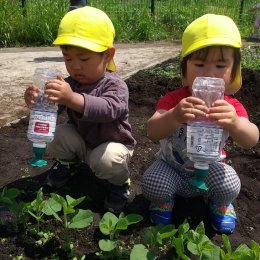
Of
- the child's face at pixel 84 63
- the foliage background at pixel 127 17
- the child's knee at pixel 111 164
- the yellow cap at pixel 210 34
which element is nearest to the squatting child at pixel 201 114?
the yellow cap at pixel 210 34

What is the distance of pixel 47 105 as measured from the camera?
2.18 m

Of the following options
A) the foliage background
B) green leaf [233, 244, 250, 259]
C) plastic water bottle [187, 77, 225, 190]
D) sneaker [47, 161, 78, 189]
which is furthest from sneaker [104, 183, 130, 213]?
the foliage background

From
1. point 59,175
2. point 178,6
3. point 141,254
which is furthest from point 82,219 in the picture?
point 178,6

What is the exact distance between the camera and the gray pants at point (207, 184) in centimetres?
223

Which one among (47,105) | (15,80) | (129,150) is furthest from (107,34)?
(15,80)

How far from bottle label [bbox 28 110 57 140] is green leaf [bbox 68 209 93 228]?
400 millimetres

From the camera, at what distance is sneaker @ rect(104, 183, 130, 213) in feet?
7.66

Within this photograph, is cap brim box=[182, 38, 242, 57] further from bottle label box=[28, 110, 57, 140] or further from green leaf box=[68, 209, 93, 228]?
green leaf box=[68, 209, 93, 228]

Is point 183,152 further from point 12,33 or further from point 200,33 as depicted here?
Result: point 12,33

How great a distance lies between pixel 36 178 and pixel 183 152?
0.90 m

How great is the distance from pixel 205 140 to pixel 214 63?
0.41m

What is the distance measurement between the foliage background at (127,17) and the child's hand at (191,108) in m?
6.31

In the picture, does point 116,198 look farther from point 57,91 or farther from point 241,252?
point 241,252

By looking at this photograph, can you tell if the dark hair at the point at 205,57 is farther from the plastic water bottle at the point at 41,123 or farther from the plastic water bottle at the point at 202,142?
the plastic water bottle at the point at 41,123
